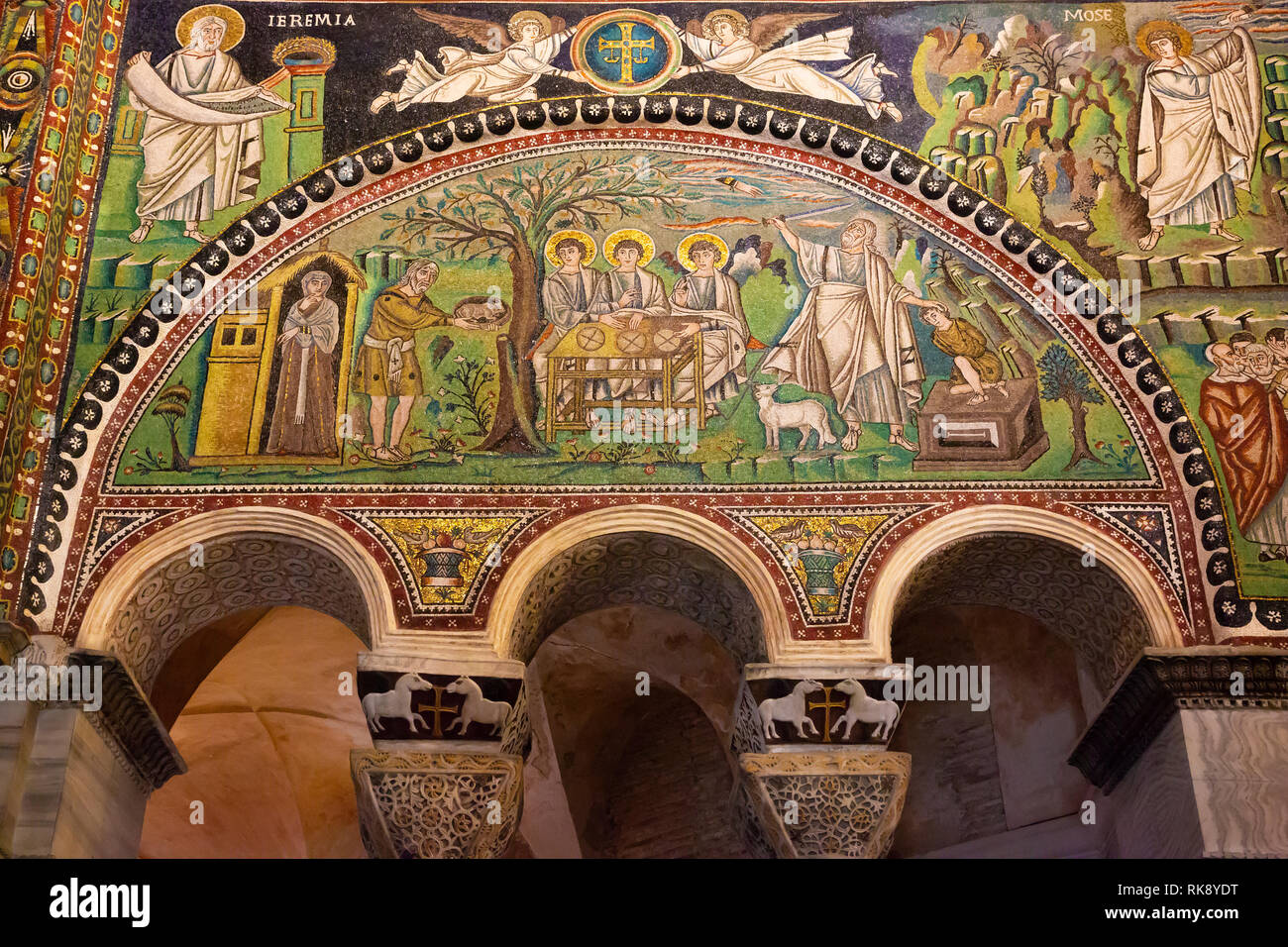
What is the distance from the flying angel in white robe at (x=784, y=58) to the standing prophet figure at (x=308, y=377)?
282 centimetres

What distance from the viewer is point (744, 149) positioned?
10.7 m

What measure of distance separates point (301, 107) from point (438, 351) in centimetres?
203

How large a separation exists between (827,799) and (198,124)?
592 cm

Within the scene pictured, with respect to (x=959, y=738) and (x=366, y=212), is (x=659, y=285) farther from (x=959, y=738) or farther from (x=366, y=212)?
(x=959, y=738)

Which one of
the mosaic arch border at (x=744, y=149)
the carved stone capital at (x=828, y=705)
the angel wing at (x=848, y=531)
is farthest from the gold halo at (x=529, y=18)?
the carved stone capital at (x=828, y=705)

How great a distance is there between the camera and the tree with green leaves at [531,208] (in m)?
10.4

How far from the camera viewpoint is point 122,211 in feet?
34.1

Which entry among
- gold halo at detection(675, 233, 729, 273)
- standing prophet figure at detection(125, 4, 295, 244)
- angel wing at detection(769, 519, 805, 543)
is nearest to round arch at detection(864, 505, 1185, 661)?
angel wing at detection(769, 519, 805, 543)

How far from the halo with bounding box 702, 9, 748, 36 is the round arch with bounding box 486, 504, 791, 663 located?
3.55 m

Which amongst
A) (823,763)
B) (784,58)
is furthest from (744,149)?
(823,763)

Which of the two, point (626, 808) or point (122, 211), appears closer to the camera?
point (122, 211)

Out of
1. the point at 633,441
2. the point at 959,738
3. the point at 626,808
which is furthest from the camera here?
the point at 626,808

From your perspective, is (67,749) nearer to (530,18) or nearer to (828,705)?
(828,705)

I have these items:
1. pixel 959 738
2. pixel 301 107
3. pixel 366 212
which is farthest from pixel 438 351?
pixel 959 738
